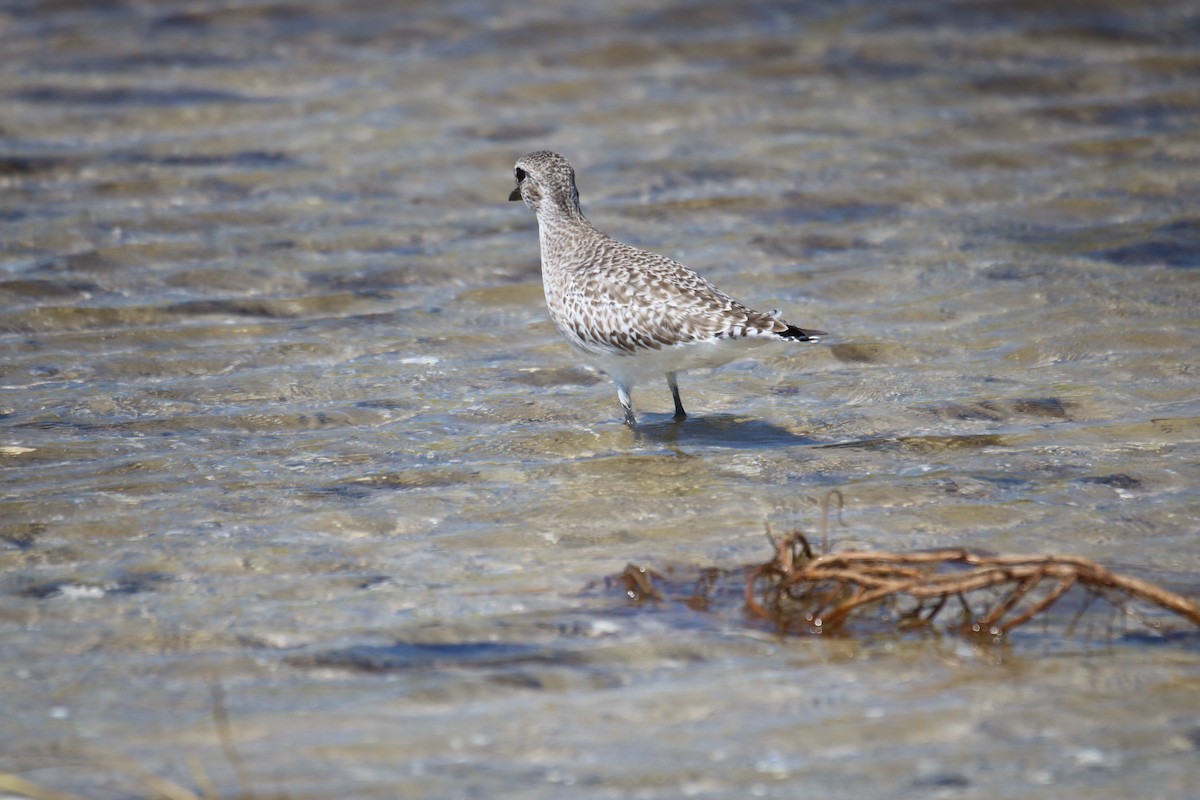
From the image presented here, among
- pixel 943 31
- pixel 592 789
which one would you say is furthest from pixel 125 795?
pixel 943 31

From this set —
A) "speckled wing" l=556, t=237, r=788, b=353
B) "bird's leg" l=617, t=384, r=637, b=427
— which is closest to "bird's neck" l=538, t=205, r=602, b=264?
"speckled wing" l=556, t=237, r=788, b=353

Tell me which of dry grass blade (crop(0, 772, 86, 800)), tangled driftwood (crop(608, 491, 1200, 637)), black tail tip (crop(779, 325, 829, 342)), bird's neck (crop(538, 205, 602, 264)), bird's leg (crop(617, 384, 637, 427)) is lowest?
dry grass blade (crop(0, 772, 86, 800))

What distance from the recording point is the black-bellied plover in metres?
8.73

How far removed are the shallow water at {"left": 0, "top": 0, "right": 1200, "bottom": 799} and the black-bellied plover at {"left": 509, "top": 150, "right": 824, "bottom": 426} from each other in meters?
0.55

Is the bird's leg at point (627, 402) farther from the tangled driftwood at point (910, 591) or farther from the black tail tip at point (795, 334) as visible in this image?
the tangled driftwood at point (910, 591)

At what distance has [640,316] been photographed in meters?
9.00

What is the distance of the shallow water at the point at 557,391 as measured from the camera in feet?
19.3

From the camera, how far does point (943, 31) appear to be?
18.0 meters

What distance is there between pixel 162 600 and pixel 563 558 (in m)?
1.93

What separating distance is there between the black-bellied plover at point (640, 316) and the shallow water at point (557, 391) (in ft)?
1.81

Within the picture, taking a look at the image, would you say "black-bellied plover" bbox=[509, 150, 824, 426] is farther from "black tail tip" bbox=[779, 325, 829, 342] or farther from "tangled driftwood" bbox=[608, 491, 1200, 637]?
"tangled driftwood" bbox=[608, 491, 1200, 637]

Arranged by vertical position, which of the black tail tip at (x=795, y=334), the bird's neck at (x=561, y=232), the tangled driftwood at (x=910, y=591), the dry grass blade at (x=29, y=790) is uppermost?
the bird's neck at (x=561, y=232)

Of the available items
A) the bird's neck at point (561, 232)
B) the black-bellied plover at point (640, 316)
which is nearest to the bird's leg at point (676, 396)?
the black-bellied plover at point (640, 316)

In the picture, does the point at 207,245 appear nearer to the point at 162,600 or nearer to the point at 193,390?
the point at 193,390
